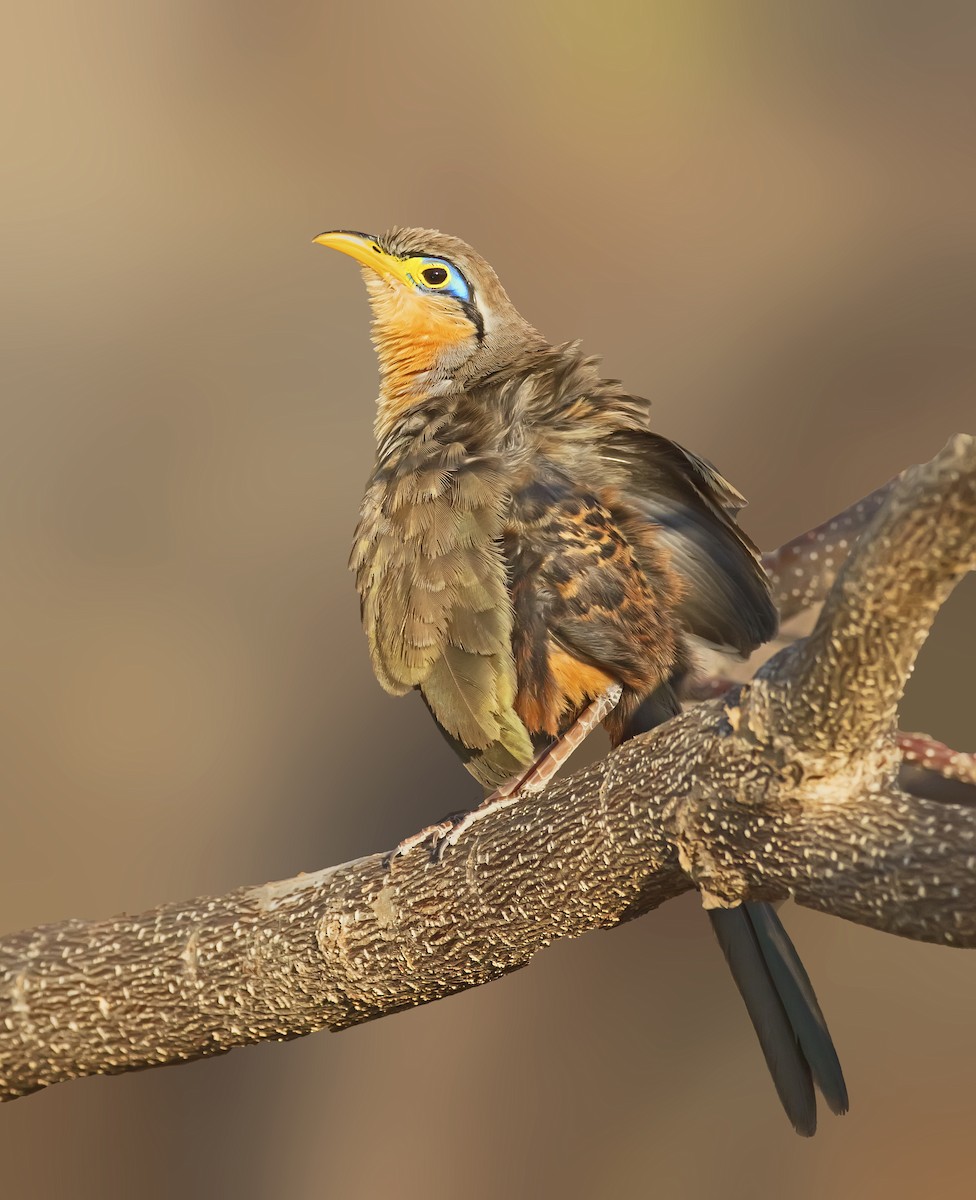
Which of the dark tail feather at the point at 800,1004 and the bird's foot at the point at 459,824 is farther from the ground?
the bird's foot at the point at 459,824

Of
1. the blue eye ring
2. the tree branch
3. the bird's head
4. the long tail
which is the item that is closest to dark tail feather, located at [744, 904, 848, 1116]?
the long tail

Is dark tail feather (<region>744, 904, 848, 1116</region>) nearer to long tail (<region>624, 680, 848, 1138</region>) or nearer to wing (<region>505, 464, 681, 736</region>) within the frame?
long tail (<region>624, 680, 848, 1138</region>)

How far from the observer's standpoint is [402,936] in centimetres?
119

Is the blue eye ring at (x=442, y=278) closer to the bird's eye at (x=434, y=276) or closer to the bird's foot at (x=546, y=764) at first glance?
the bird's eye at (x=434, y=276)

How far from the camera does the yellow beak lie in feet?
5.64

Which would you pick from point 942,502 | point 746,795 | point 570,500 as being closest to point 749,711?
point 746,795

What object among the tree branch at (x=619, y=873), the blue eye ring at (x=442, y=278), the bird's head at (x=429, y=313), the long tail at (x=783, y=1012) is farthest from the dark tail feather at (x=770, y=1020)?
the blue eye ring at (x=442, y=278)

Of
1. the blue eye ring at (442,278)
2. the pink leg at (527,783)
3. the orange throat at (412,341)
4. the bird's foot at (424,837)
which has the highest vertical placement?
the blue eye ring at (442,278)

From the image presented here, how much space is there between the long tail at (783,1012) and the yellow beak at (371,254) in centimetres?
96

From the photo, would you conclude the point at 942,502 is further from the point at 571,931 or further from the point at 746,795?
the point at 571,931

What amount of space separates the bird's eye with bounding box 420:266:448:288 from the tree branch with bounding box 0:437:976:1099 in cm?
81

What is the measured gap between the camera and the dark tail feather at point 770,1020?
1.28 metres

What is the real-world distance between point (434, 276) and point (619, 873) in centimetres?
95

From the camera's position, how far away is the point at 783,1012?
4.22 feet
